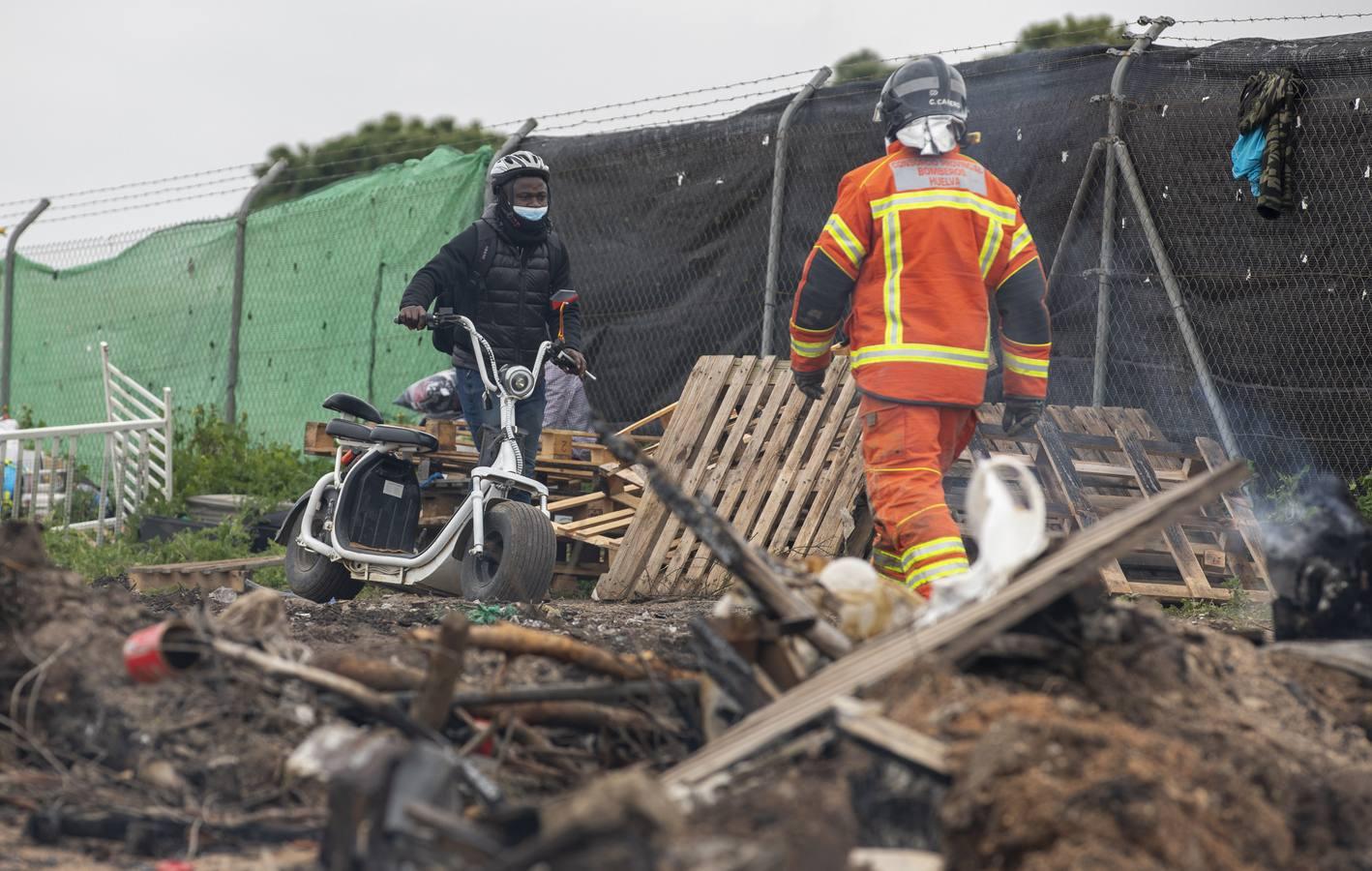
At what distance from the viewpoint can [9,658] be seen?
144 inches

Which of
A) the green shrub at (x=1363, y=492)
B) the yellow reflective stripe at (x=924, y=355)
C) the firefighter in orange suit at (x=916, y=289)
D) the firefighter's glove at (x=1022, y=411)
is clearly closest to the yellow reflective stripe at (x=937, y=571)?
the firefighter in orange suit at (x=916, y=289)

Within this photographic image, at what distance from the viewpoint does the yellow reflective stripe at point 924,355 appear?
225 inches

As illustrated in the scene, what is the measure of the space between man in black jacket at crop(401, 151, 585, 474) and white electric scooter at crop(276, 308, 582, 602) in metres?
0.22

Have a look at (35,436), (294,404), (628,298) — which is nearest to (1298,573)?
(628,298)

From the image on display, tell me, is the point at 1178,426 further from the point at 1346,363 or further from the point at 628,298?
the point at 628,298

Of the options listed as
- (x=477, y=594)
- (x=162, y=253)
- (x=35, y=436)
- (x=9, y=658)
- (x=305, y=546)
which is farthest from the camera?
(x=162, y=253)

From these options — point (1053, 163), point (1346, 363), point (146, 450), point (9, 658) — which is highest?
point (1053, 163)

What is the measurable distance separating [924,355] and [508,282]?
314 centimetres

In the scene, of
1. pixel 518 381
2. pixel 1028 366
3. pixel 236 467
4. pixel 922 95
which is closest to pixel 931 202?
pixel 922 95

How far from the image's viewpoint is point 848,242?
5.88m

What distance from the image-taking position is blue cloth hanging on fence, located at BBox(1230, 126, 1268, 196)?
311 inches

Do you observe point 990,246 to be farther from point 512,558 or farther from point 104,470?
point 104,470

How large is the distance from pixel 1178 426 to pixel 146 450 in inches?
304

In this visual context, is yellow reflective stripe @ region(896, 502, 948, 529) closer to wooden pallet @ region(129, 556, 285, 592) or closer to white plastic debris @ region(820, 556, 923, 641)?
white plastic debris @ region(820, 556, 923, 641)
